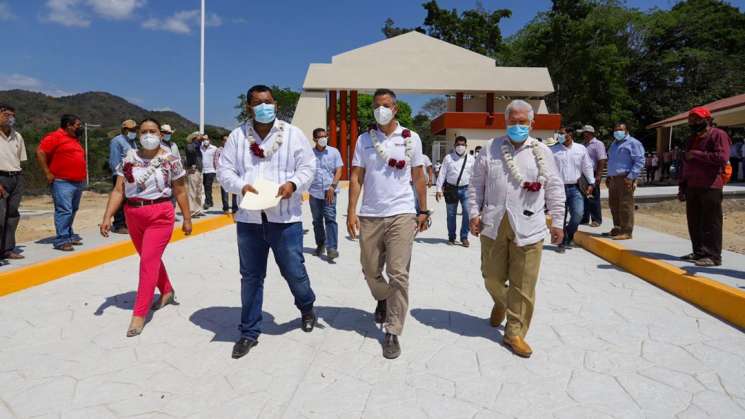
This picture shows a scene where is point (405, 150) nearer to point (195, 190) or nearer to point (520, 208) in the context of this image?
point (520, 208)

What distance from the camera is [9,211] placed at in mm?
6266

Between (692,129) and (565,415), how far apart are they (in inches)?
184

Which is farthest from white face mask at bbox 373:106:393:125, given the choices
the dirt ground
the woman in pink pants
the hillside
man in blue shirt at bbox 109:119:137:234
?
the hillside

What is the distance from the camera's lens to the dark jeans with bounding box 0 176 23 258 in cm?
600

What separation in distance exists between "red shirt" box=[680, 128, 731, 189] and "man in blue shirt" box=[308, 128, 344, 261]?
4.45 meters

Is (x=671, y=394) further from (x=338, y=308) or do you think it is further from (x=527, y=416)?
(x=338, y=308)

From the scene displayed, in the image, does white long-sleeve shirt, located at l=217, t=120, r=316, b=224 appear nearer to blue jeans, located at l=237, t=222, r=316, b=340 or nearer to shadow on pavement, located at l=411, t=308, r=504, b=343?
blue jeans, located at l=237, t=222, r=316, b=340

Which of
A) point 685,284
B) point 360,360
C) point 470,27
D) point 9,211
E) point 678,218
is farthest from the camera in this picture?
point 470,27

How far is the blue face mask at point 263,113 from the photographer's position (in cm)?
369

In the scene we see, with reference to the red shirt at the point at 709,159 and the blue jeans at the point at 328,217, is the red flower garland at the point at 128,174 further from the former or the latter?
the red shirt at the point at 709,159

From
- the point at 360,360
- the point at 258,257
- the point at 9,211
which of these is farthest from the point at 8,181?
the point at 360,360

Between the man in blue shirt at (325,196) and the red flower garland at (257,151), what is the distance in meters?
3.11

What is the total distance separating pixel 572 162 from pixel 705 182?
7.06 ft

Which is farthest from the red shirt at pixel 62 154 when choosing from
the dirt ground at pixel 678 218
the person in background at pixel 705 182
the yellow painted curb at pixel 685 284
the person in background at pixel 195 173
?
the dirt ground at pixel 678 218
